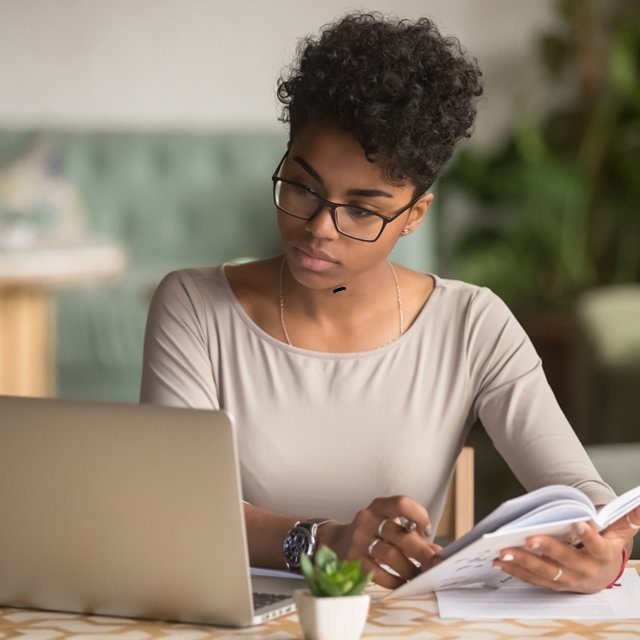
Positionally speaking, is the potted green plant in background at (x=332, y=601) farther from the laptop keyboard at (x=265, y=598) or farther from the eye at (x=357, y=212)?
the eye at (x=357, y=212)

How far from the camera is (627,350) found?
11.8 feet

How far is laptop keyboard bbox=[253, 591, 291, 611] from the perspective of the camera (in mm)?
1331

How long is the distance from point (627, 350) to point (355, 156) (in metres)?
2.18

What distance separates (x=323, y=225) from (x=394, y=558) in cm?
42

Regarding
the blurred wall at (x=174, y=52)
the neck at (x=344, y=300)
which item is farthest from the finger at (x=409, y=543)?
the blurred wall at (x=174, y=52)

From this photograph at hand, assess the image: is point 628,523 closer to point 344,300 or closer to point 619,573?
point 619,573

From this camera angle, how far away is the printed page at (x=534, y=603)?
135 cm

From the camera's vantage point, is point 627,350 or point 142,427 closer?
point 142,427

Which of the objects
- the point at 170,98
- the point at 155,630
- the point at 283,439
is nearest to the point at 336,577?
the point at 155,630

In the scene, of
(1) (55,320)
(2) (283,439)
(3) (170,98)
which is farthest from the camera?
(3) (170,98)

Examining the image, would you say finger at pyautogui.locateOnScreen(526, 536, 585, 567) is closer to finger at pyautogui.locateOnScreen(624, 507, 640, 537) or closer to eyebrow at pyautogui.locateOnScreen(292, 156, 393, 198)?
finger at pyautogui.locateOnScreen(624, 507, 640, 537)

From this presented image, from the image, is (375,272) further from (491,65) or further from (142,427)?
(491,65)

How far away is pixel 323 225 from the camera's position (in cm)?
160

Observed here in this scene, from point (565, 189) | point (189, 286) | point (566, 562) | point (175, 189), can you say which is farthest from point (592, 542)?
point (175, 189)
